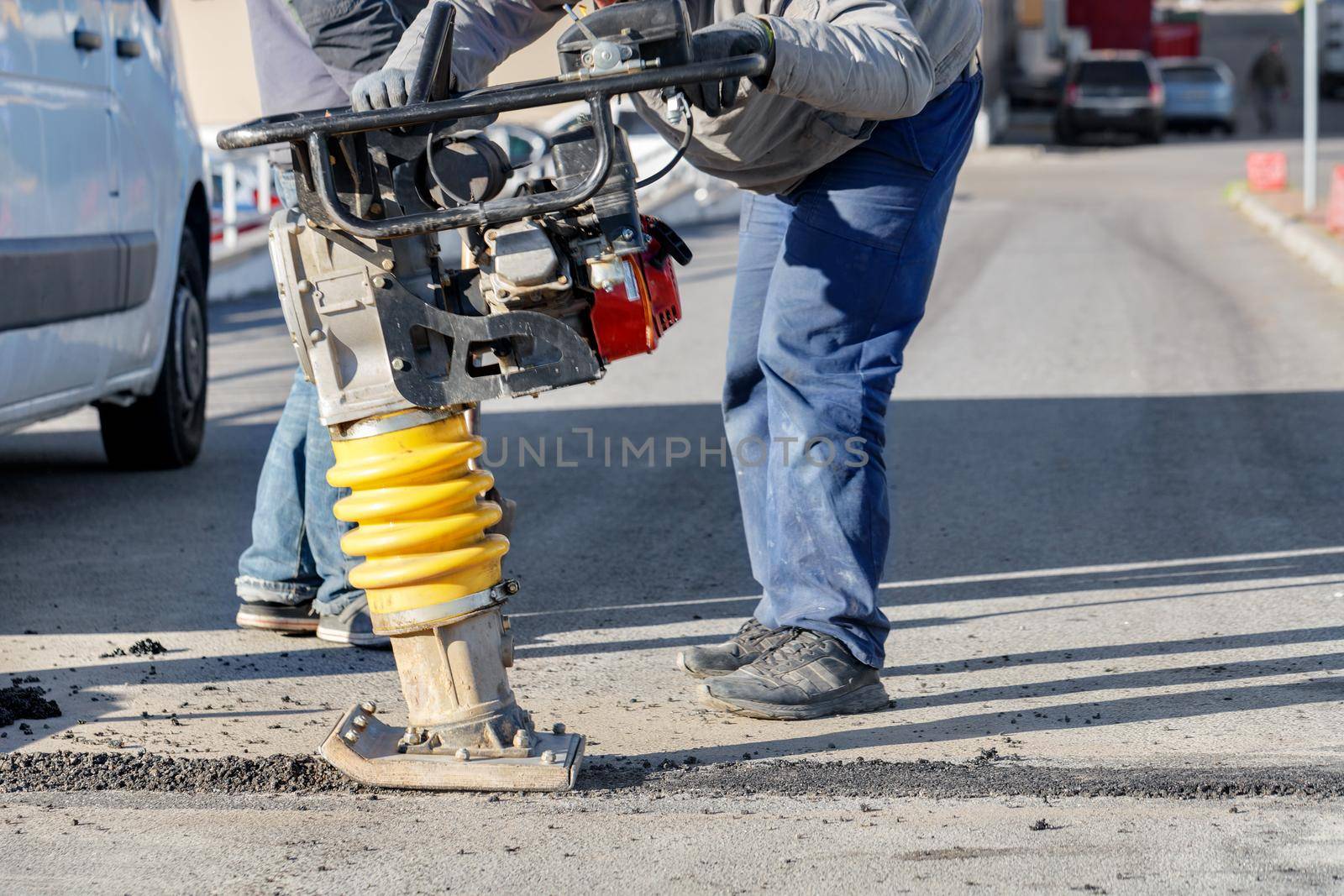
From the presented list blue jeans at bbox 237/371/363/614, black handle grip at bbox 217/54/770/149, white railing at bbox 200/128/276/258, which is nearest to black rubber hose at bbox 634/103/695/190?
black handle grip at bbox 217/54/770/149

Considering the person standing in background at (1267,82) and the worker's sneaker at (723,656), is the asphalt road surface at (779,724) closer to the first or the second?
the worker's sneaker at (723,656)

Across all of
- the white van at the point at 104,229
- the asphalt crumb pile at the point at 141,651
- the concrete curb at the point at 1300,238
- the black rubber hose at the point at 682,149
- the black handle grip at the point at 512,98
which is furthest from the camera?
the concrete curb at the point at 1300,238

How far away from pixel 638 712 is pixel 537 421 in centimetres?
358

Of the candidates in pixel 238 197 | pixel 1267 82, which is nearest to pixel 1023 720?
pixel 238 197

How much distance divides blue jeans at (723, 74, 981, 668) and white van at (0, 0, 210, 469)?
7.50 feet

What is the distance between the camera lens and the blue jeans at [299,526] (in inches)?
157

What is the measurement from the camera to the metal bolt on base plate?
9.34 feet

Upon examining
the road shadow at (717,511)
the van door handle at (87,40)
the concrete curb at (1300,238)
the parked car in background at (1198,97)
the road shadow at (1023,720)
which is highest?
the van door handle at (87,40)

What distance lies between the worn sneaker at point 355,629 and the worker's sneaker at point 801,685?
0.94 meters

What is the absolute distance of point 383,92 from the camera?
8.60 feet

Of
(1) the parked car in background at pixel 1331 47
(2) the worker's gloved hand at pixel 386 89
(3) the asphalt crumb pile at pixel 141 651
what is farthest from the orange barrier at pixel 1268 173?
(1) the parked car in background at pixel 1331 47

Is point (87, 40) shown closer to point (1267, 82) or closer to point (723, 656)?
point (723, 656)

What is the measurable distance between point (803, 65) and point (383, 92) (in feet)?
2.22

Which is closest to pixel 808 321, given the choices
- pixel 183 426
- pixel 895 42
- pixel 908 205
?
pixel 908 205
